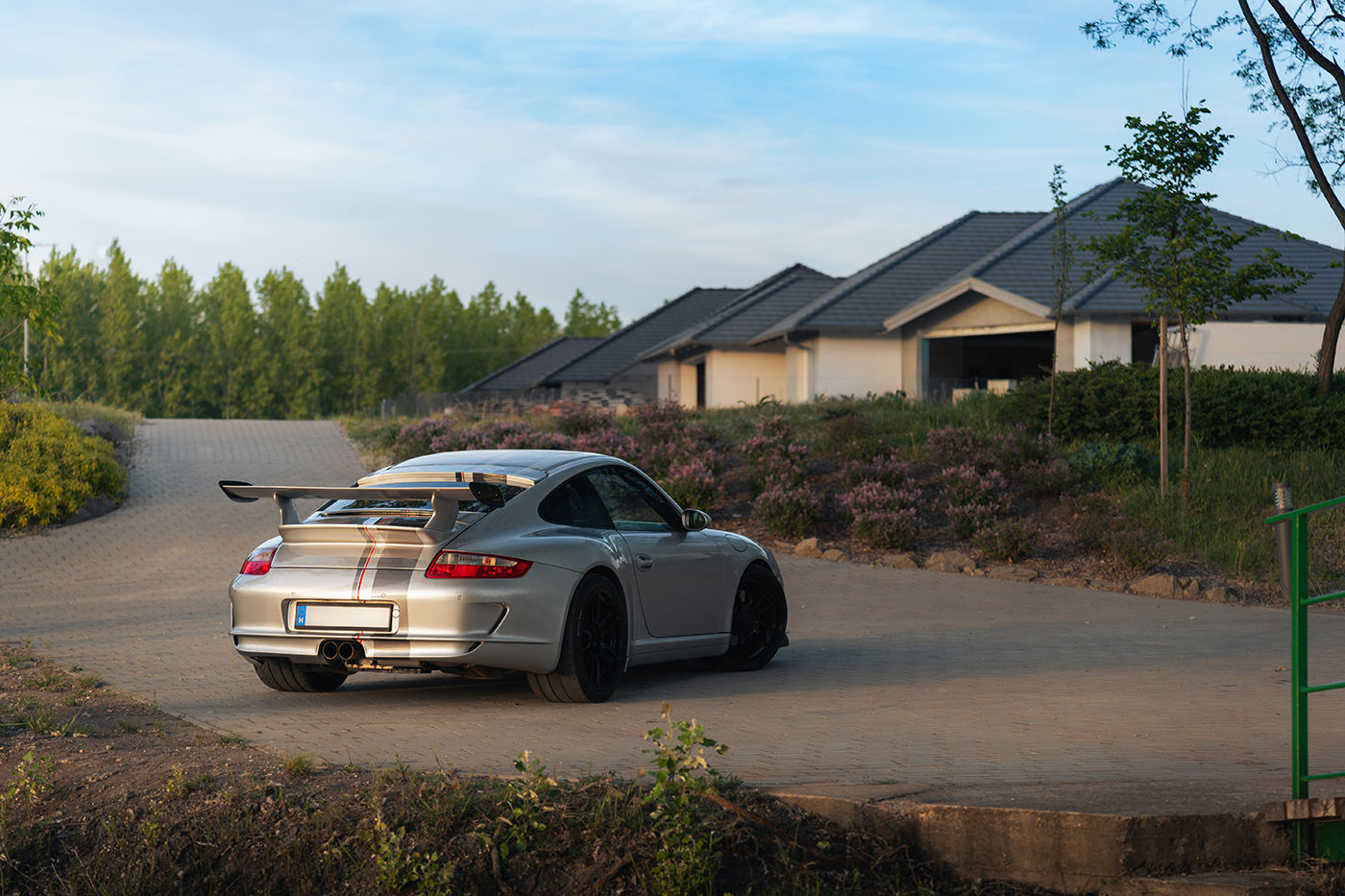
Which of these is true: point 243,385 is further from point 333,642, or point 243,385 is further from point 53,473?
point 333,642

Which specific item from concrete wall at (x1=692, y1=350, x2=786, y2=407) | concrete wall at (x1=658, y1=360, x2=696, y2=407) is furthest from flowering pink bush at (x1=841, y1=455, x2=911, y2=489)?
concrete wall at (x1=658, y1=360, x2=696, y2=407)

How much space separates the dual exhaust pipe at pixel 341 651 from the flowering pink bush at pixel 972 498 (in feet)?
35.0

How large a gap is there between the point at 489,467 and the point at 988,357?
30566 mm

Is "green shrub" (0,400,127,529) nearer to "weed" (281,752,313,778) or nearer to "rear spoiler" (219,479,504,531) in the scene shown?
"rear spoiler" (219,479,504,531)

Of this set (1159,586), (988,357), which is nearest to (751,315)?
(988,357)

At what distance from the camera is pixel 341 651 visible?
7.36 metres

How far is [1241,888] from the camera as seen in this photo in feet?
15.0

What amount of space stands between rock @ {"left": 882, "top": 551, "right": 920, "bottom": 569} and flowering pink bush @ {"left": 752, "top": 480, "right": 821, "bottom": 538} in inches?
55.4

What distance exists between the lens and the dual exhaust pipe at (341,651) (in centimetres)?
730

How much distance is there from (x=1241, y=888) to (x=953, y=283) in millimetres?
25740

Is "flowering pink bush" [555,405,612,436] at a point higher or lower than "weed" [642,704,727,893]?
higher

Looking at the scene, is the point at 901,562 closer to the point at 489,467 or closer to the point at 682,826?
the point at 489,467

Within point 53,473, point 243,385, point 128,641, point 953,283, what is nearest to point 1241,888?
point 128,641

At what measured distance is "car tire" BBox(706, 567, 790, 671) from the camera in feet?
30.9
